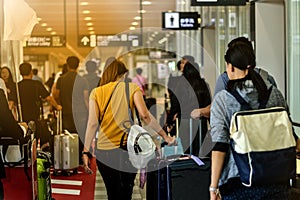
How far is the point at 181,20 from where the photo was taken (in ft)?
36.5

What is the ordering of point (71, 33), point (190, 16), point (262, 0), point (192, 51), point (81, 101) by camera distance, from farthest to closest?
point (71, 33) < point (192, 51) < point (190, 16) < point (81, 101) < point (262, 0)

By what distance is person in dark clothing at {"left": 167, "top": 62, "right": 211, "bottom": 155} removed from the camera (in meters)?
6.21

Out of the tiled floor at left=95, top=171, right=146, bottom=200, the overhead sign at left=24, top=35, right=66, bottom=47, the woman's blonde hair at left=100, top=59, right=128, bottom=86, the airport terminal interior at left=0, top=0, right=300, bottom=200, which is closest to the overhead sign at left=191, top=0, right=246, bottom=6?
the airport terminal interior at left=0, top=0, right=300, bottom=200

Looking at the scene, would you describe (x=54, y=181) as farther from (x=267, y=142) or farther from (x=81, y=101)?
(x=267, y=142)

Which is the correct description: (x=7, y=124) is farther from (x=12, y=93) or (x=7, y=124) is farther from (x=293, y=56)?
(x=293, y=56)

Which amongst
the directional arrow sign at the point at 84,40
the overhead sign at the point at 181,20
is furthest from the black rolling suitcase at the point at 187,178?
the directional arrow sign at the point at 84,40

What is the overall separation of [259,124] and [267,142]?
10 cm

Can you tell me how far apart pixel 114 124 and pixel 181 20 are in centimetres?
704

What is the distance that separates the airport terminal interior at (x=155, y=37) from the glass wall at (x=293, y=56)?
0.04 feet

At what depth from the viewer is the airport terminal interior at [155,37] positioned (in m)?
6.45

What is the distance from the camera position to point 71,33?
861 inches

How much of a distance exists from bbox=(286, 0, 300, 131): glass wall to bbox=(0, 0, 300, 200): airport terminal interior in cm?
1

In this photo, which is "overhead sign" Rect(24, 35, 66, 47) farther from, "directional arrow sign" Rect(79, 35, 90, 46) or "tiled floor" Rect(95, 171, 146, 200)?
"tiled floor" Rect(95, 171, 146, 200)

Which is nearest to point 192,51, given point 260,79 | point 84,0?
point 84,0
